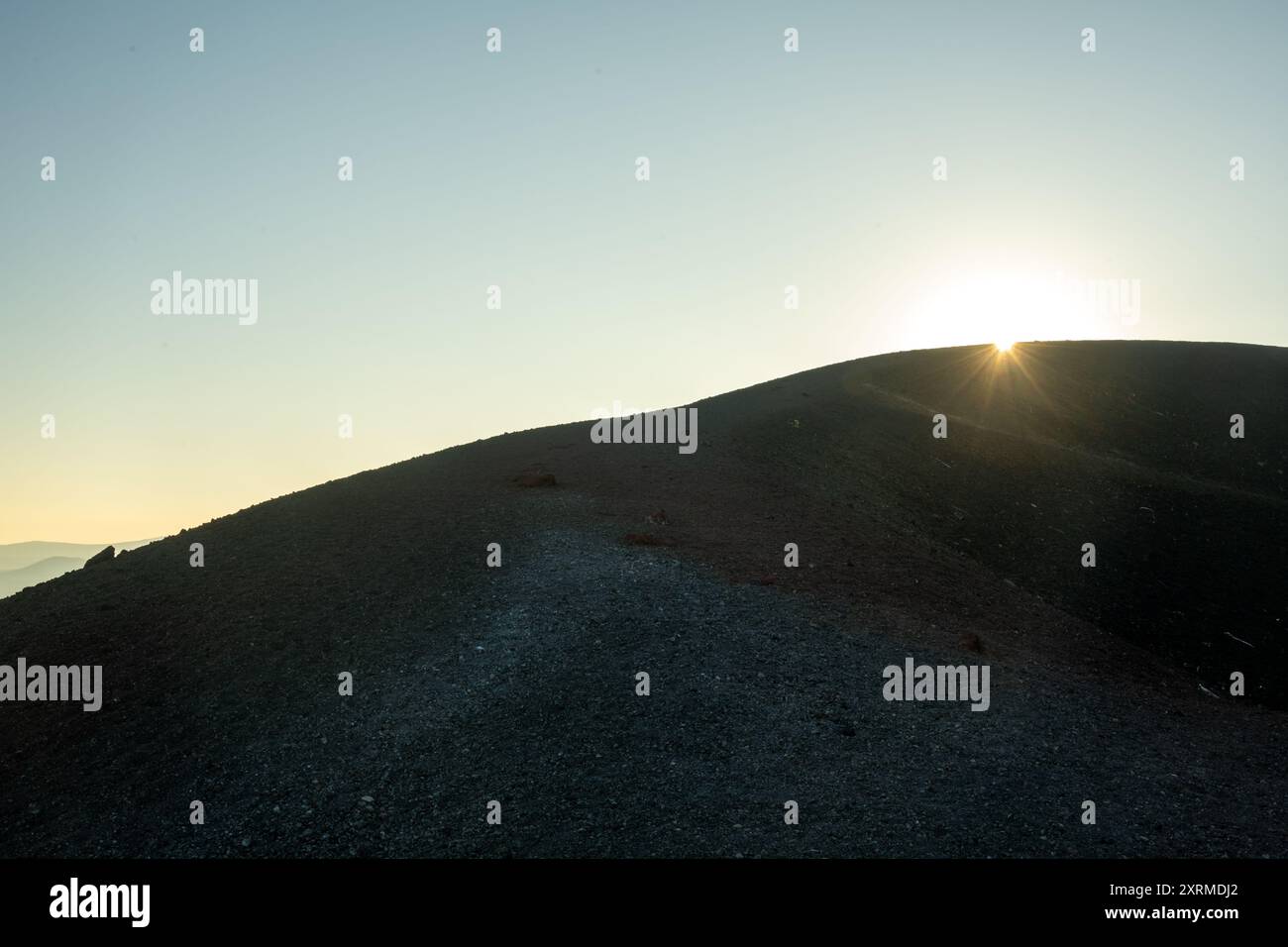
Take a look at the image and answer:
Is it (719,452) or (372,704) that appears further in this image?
(719,452)

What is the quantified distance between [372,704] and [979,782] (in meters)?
11.8

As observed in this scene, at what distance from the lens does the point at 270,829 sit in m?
14.3

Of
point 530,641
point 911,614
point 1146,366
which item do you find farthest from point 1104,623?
point 1146,366

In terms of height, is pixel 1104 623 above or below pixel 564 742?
above

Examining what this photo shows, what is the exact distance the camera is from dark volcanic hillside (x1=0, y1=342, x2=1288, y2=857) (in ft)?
47.4

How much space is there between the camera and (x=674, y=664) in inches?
747

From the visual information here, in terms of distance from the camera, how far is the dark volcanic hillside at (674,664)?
569 inches

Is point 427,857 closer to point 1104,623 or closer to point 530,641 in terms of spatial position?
point 530,641

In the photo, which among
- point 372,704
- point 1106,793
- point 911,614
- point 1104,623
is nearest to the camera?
point 1106,793
